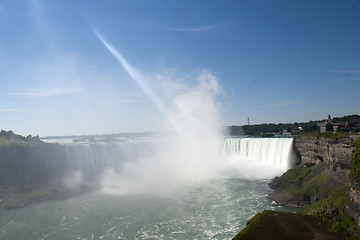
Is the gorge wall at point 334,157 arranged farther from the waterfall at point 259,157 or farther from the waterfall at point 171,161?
the waterfall at point 171,161

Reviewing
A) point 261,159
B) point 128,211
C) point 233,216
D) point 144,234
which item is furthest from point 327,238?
point 261,159

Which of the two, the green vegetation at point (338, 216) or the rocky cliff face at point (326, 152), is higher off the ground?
the rocky cliff face at point (326, 152)

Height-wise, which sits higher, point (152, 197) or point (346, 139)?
point (346, 139)

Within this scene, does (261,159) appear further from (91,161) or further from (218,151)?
(91,161)

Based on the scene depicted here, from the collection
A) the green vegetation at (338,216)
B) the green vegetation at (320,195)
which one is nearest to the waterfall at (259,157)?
the green vegetation at (320,195)

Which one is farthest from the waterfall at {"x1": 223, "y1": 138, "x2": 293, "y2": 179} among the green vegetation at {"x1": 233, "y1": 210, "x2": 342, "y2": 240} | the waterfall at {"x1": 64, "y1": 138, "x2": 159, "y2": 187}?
the green vegetation at {"x1": 233, "y1": 210, "x2": 342, "y2": 240}

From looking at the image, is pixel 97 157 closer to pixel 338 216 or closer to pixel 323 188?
pixel 323 188

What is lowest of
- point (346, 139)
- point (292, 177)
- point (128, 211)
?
point (128, 211)
